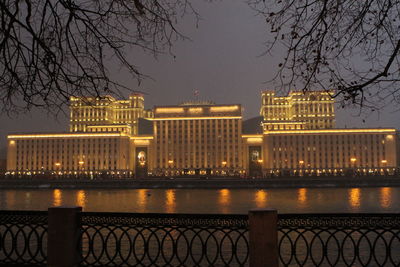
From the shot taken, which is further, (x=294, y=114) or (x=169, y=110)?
(x=294, y=114)

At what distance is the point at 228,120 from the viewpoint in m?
148

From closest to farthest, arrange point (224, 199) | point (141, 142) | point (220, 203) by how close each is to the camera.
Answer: point (220, 203) < point (224, 199) < point (141, 142)

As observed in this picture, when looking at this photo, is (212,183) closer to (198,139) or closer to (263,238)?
(198,139)

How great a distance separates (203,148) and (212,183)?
3967 cm

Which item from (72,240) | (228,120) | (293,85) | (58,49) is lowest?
(72,240)

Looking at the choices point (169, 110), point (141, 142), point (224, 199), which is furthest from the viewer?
point (141, 142)

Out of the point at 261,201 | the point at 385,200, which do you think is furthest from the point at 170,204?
the point at 385,200

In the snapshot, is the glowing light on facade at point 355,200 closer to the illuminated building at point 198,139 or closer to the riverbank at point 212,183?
the riverbank at point 212,183

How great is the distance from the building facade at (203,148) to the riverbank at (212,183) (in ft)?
102

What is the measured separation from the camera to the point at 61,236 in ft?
29.7

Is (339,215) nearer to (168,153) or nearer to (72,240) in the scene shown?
(72,240)

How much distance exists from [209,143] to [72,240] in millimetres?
139018

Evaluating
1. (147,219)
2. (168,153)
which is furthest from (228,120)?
(147,219)

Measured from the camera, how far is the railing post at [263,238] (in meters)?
8.29
